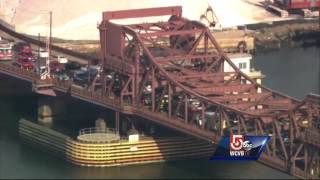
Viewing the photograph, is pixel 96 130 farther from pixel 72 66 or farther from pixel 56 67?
pixel 72 66

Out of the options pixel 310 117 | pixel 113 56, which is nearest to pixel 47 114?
pixel 113 56

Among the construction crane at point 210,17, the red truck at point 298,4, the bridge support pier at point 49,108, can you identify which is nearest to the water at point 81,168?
the bridge support pier at point 49,108

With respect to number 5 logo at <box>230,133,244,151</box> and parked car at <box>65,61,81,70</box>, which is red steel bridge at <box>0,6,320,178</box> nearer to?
number 5 logo at <box>230,133,244,151</box>

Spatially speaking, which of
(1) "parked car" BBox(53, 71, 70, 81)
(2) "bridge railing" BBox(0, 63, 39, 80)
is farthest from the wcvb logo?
(2) "bridge railing" BBox(0, 63, 39, 80)

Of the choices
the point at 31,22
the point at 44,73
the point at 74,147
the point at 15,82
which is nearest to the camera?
the point at 74,147

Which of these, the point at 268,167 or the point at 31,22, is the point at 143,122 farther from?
the point at 31,22

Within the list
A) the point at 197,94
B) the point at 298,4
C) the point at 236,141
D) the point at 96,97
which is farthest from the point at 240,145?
the point at 298,4
